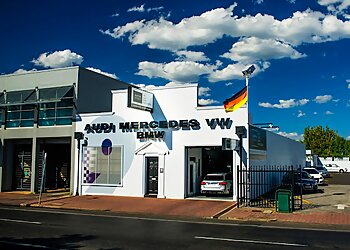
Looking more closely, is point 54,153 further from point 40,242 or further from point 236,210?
point 40,242

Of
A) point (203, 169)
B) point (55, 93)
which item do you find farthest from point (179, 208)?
point (55, 93)

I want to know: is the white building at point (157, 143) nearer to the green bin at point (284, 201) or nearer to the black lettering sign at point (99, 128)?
the black lettering sign at point (99, 128)

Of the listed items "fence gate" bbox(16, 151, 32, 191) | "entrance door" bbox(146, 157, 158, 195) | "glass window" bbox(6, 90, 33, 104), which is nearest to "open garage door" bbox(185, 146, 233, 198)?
"entrance door" bbox(146, 157, 158, 195)

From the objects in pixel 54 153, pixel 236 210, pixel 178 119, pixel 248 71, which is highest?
pixel 248 71

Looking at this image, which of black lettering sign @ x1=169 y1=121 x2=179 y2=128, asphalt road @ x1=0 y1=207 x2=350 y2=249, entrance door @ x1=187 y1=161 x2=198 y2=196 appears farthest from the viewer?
entrance door @ x1=187 y1=161 x2=198 y2=196

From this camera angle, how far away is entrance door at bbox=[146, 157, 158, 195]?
2300cm

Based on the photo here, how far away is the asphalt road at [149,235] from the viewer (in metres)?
9.79

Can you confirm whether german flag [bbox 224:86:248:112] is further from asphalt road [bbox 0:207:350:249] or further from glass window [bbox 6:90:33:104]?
glass window [bbox 6:90:33:104]

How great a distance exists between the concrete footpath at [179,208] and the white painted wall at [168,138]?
42.2 inches

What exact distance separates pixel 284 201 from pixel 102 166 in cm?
1221

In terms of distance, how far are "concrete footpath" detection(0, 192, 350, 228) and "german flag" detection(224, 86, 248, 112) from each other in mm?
5152

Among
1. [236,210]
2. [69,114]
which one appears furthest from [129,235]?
[69,114]

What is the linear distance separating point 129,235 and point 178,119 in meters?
12.0

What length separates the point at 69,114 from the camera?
25969 millimetres
